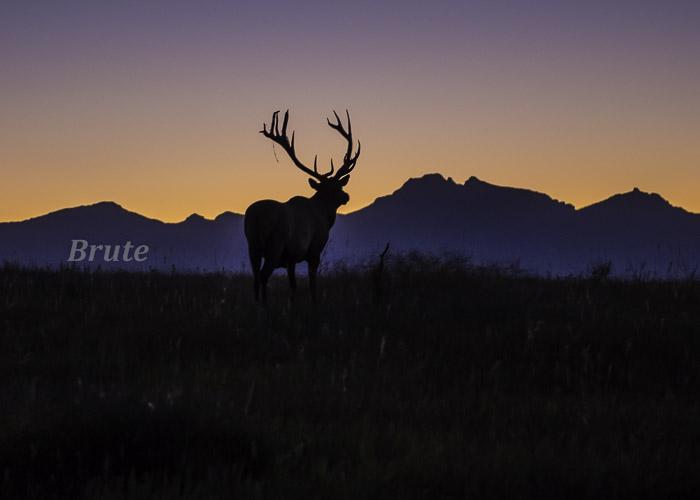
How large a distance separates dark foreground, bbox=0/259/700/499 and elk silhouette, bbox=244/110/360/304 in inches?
24.7

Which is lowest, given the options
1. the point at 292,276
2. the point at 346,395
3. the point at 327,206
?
the point at 346,395

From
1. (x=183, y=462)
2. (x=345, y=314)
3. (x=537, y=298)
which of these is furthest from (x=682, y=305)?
(x=183, y=462)

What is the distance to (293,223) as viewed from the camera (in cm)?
1139

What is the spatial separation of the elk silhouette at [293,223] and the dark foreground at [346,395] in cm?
63

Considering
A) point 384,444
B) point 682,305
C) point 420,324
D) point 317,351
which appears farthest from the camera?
point 682,305

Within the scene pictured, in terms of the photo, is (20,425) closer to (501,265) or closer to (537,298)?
(537,298)

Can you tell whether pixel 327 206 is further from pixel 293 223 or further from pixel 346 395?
pixel 346 395

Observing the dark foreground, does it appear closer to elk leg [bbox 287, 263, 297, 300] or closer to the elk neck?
elk leg [bbox 287, 263, 297, 300]

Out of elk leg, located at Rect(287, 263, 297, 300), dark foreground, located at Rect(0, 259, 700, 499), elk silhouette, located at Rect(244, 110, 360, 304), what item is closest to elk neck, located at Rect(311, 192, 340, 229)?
elk silhouette, located at Rect(244, 110, 360, 304)

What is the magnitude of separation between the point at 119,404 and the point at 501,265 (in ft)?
41.2

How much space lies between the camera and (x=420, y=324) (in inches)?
343

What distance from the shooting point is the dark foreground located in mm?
4000

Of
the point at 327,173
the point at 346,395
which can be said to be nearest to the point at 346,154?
the point at 327,173

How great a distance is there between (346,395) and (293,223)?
6.01 metres
